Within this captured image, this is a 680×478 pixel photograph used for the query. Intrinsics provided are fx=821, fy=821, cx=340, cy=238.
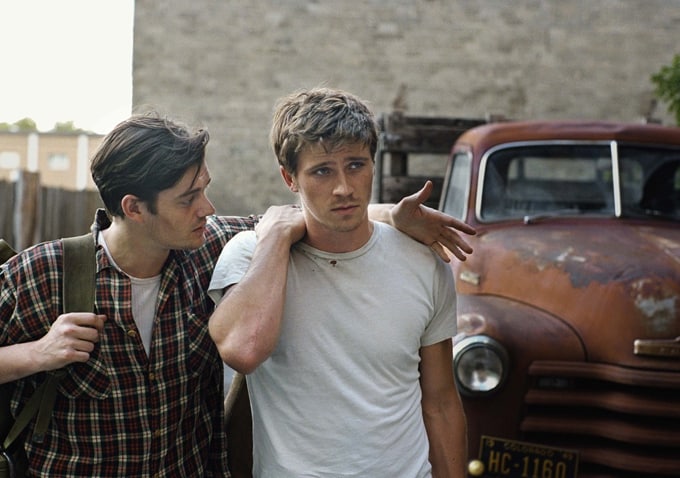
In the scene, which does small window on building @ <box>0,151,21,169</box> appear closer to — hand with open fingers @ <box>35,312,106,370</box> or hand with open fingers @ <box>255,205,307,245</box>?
hand with open fingers @ <box>255,205,307,245</box>

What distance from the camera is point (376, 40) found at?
14.9 m

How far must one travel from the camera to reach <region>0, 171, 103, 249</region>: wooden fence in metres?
10.6

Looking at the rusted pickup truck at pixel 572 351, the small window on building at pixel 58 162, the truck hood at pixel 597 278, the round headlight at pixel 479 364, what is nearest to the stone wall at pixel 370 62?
the truck hood at pixel 597 278

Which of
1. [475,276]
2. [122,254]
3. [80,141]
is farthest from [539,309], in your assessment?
[80,141]

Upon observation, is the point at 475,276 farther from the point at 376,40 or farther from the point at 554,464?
the point at 376,40

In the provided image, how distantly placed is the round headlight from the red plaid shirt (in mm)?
1433

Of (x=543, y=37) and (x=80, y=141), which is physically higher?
(x=543, y=37)

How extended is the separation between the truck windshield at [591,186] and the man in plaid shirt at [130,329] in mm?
2461

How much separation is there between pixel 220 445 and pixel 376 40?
13.4 meters

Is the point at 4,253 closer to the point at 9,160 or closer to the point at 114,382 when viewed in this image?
the point at 114,382

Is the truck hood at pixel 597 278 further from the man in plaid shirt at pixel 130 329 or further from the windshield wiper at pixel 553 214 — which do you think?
the man in plaid shirt at pixel 130 329

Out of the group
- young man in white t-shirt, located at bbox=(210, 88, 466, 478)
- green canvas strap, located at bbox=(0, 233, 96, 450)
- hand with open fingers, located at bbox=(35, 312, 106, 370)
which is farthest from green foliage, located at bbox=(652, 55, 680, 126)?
hand with open fingers, located at bbox=(35, 312, 106, 370)

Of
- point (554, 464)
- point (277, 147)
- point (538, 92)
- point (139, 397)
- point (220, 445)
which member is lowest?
point (554, 464)

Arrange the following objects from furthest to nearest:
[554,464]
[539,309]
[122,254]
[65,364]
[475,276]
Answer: [475,276] < [539,309] < [554,464] < [122,254] < [65,364]
